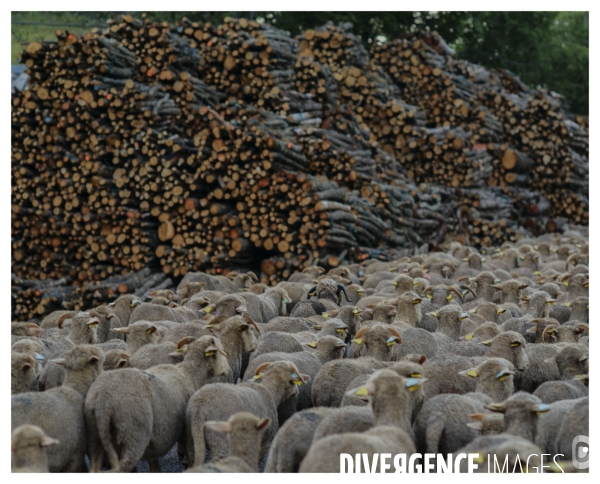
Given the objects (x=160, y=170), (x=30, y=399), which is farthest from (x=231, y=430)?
→ (x=160, y=170)

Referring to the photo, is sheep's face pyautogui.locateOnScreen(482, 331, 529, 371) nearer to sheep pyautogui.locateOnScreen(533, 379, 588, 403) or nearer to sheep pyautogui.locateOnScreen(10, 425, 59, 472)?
sheep pyautogui.locateOnScreen(533, 379, 588, 403)

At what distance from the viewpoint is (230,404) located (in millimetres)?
4969

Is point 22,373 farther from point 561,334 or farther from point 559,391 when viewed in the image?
point 561,334

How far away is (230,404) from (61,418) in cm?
110

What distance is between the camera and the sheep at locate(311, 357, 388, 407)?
5.59 metres

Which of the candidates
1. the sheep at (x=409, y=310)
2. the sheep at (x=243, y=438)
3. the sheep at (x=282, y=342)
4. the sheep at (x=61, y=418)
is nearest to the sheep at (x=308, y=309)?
the sheep at (x=409, y=310)

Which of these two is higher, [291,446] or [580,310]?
[580,310]

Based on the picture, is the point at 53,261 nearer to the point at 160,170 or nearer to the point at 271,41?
the point at 160,170

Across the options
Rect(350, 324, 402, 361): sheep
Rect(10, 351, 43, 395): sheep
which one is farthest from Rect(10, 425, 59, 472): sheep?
Rect(350, 324, 402, 361): sheep

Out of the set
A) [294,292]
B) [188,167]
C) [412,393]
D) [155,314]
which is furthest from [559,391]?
[188,167]

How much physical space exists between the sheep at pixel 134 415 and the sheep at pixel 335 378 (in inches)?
39.0

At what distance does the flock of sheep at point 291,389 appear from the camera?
Result: 171 inches

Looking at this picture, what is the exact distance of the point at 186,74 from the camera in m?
14.2

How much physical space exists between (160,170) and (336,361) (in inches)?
330
